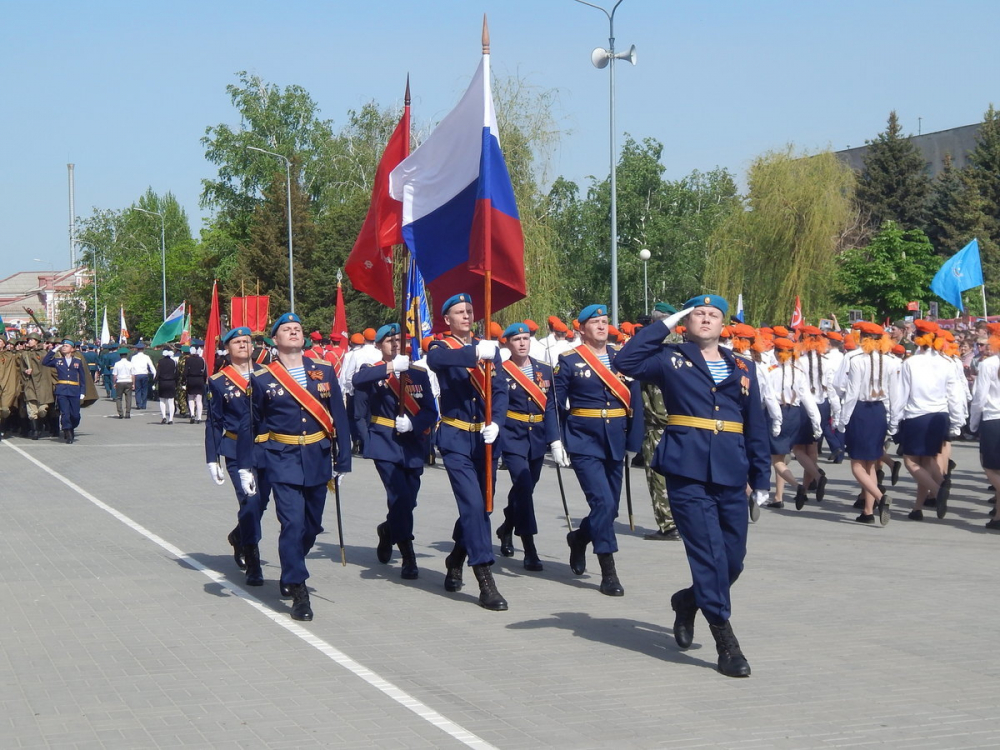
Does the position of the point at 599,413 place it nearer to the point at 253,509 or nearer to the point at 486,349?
the point at 486,349

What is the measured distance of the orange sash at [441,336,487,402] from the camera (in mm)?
8930

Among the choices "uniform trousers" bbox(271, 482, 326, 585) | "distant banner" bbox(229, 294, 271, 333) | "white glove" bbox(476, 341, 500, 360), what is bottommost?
"uniform trousers" bbox(271, 482, 326, 585)

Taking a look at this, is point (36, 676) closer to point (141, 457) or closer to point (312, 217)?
point (141, 457)

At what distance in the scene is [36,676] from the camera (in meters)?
6.95

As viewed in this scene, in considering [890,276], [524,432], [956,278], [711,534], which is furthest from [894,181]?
[711,534]

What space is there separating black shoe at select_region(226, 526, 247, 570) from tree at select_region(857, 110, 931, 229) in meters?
54.1

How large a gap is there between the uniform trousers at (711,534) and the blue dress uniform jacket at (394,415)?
2.97 m

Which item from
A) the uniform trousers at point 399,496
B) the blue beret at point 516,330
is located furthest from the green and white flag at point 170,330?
the uniform trousers at point 399,496

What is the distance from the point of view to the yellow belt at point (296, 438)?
28.2 ft

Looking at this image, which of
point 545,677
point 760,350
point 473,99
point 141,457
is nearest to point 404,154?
point 473,99

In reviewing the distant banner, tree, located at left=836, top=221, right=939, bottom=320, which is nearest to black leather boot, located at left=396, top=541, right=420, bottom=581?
the distant banner

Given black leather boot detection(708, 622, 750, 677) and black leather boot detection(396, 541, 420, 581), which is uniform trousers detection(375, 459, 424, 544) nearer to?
black leather boot detection(396, 541, 420, 581)

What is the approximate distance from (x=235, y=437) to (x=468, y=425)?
2351mm

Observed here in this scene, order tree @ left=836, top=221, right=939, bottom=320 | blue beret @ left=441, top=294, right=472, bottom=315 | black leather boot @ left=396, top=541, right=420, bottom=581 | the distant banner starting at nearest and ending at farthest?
blue beret @ left=441, top=294, right=472, bottom=315
black leather boot @ left=396, top=541, right=420, bottom=581
the distant banner
tree @ left=836, top=221, right=939, bottom=320
